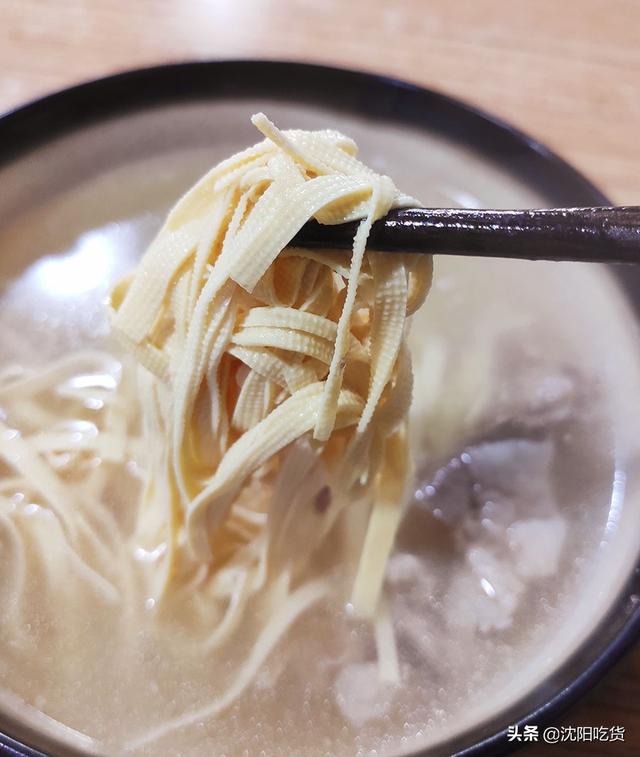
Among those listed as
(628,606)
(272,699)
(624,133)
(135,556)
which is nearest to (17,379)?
(135,556)

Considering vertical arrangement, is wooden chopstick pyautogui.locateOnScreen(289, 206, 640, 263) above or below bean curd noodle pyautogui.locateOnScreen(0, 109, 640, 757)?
above

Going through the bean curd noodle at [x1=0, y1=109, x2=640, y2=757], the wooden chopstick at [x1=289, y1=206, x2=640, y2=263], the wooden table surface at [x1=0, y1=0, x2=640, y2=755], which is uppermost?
the wooden table surface at [x1=0, y1=0, x2=640, y2=755]

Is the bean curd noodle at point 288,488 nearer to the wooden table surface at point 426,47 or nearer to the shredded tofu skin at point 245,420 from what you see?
the shredded tofu skin at point 245,420

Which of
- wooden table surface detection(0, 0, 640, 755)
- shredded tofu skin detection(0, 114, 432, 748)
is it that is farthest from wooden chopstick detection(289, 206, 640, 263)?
wooden table surface detection(0, 0, 640, 755)

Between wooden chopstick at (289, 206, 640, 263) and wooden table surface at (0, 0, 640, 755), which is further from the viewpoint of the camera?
wooden table surface at (0, 0, 640, 755)

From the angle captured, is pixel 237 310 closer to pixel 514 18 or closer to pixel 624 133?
pixel 624 133

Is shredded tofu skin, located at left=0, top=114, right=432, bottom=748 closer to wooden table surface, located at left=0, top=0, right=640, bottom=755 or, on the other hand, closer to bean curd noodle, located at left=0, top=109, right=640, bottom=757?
bean curd noodle, located at left=0, top=109, right=640, bottom=757

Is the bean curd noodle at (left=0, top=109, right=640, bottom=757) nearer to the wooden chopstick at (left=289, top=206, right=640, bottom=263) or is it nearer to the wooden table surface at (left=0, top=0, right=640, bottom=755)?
the wooden chopstick at (left=289, top=206, right=640, bottom=263)
